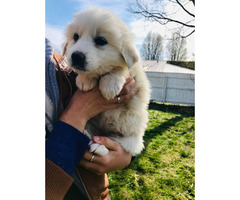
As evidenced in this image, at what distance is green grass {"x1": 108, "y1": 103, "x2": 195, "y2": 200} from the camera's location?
1547mm

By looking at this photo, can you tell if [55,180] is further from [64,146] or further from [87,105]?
[87,105]

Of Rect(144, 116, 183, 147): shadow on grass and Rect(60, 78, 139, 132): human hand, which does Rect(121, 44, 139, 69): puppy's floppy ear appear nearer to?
Rect(60, 78, 139, 132): human hand

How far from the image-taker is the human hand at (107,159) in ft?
3.78

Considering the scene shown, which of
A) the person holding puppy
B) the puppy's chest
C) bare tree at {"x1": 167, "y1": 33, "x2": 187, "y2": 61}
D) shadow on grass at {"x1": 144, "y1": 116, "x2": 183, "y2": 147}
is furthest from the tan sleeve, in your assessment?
bare tree at {"x1": 167, "y1": 33, "x2": 187, "y2": 61}

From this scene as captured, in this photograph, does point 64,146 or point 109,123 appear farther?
point 109,123

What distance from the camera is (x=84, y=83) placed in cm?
122

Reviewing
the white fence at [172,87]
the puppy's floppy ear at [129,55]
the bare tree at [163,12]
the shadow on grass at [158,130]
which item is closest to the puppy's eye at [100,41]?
the puppy's floppy ear at [129,55]

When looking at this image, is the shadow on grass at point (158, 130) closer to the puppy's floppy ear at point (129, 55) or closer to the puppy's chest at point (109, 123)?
the puppy's chest at point (109, 123)

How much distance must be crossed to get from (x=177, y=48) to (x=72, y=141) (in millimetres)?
971

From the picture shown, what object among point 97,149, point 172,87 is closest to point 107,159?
point 97,149

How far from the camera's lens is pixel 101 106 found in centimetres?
123
